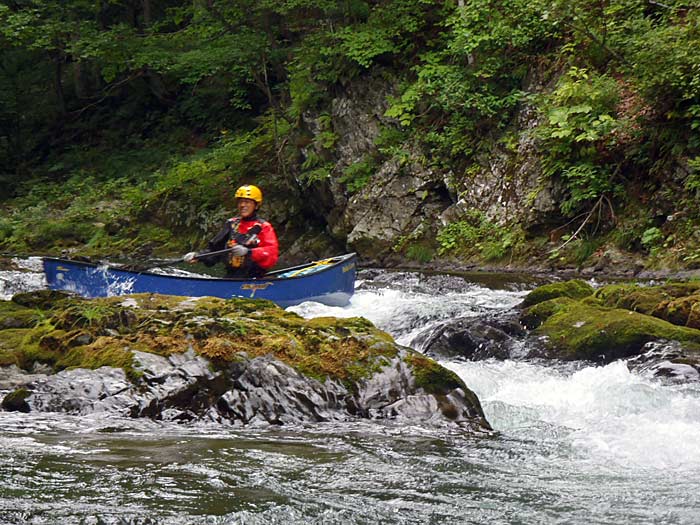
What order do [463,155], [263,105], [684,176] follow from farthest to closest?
[263,105] → [463,155] → [684,176]

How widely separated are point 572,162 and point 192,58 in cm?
962

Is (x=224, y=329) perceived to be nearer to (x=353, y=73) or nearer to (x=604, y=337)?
(x=604, y=337)

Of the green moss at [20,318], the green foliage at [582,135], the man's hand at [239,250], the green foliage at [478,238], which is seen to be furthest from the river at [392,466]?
the green foliage at [478,238]

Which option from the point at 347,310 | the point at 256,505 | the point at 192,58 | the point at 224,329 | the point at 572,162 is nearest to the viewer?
the point at 256,505

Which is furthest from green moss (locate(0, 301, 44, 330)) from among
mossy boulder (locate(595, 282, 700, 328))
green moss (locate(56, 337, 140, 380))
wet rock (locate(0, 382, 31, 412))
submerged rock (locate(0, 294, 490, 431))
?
mossy boulder (locate(595, 282, 700, 328))

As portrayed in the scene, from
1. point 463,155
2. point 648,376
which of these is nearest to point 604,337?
point 648,376

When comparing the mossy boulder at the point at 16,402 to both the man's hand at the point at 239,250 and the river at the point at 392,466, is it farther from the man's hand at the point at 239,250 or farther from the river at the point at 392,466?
the man's hand at the point at 239,250

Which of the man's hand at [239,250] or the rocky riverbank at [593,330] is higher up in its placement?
the man's hand at [239,250]

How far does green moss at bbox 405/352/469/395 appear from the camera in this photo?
21.4 feet

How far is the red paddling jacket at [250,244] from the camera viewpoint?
1138 centimetres

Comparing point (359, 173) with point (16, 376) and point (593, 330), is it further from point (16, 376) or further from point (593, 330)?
point (16, 376)

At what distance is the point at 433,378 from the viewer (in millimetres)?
6566

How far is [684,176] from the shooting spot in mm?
13523

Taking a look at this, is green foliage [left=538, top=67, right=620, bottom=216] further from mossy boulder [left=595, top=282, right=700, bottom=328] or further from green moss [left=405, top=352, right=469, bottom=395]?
green moss [left=405, top=352, right=469, bottom=395]
